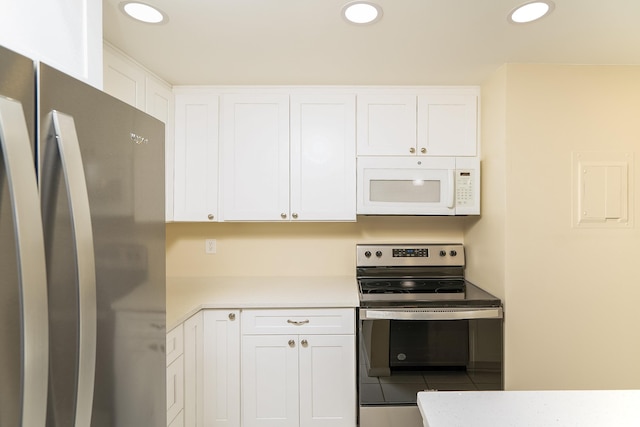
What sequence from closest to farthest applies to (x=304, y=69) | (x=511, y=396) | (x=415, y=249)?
(x=511, y=396) → (x=304, y=69) → (x=415, y=249)

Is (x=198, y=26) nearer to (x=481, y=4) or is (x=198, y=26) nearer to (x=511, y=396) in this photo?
(x=481, y=4)

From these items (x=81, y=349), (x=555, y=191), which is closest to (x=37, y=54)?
(x=81, y=349)

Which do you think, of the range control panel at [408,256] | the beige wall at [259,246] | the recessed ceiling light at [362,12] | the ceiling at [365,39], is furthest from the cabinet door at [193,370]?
the recessed ceiling light at [362,12]

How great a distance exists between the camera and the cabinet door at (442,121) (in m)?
2.24

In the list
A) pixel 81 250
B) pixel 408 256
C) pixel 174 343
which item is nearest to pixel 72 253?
pixel 81 250

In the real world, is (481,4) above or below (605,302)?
above

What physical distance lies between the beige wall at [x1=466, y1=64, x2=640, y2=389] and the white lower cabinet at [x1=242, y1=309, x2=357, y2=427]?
0.91 m

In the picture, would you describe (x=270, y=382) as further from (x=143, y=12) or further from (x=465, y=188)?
(x=143, y=12)

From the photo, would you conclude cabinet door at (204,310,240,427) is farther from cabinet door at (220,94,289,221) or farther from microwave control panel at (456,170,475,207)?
microwave control panel at (456,170,475,207)

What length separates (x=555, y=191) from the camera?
1885 mm

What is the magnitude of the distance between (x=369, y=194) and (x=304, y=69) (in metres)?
0.85

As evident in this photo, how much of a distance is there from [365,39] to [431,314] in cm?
144

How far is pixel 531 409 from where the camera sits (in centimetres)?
84

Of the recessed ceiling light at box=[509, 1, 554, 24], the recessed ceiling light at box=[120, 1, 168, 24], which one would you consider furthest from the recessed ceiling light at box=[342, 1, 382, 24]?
the recessed ceiling light at box=[120, 1, 168, 24]
